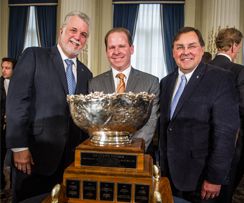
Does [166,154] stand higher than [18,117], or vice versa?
[18,117]

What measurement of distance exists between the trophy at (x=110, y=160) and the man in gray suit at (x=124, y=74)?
59 centimetres

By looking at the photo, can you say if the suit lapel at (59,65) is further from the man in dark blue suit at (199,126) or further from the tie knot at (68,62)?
the man in dark blue suit at (199,126)

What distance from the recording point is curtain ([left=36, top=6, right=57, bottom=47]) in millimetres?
6496

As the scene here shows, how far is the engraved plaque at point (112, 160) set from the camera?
1.09m

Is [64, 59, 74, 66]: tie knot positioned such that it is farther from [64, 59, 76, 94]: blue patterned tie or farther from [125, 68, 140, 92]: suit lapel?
[125, 68, 140, 92]: suit lapel

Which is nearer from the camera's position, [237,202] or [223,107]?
[223,107]

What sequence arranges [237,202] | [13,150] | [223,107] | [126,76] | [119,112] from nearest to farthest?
[119,112] < [223,107] < [13,150] < [126,76] < [237,202]

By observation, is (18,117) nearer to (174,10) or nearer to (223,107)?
(223,107)

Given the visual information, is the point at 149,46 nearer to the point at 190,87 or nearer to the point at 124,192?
the point at 190,87

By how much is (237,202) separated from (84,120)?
2440 millimetres

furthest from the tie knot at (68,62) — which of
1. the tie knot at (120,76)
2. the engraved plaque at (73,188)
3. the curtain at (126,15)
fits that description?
the curtain at (126,15)

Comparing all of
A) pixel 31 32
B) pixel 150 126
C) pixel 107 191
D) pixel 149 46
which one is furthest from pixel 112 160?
pixel 31 32

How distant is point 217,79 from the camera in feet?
5.37

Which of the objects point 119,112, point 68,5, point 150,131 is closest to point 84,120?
point 119,112
